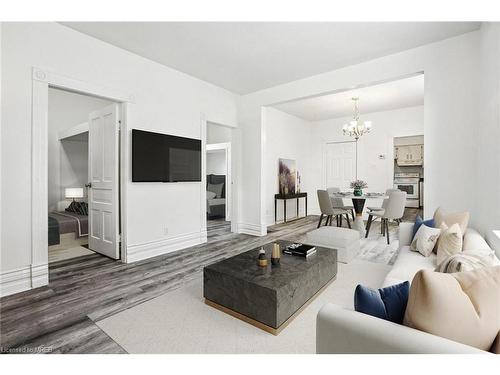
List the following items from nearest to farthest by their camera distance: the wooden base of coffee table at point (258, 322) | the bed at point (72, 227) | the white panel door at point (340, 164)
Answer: the wooden base of coffee table at point (258, 322)
the bed at point (72, 227)
the white panel door at point (340, 164)

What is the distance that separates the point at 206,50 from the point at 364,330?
371 centimetres

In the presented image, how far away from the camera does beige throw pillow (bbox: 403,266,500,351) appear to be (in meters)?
0.96

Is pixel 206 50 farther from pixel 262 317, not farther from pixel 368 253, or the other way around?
pixel 368 253

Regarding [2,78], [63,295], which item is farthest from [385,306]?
[2,78]

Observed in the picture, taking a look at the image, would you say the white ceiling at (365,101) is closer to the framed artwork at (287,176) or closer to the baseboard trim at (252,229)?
the framed artwork at (287,176)

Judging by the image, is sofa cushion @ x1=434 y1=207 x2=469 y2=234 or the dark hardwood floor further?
sofa cushion @ x1=434 y1=207 x2=469 y2=234

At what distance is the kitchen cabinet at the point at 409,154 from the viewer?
317 inches

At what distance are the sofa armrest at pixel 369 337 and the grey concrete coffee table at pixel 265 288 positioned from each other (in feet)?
2.50

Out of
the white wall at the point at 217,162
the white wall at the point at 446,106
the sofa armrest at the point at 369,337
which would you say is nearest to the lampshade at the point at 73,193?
the white wall at the point at 217,162

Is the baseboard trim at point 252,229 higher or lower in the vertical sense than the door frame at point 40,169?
lower

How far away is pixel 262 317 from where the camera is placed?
1.94 meters

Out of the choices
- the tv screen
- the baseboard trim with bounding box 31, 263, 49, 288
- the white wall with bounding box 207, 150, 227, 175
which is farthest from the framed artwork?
the baseboard trim with bounding box 31, 263, 49, 288

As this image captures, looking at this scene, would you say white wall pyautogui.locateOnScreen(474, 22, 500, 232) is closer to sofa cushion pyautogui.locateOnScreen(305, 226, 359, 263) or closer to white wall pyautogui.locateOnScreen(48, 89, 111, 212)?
sofa cushion pyautogui.locateOnScreen(305, 226, 359, 263)

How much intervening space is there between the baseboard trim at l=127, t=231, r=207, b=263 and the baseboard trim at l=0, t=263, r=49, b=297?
3.14ft
